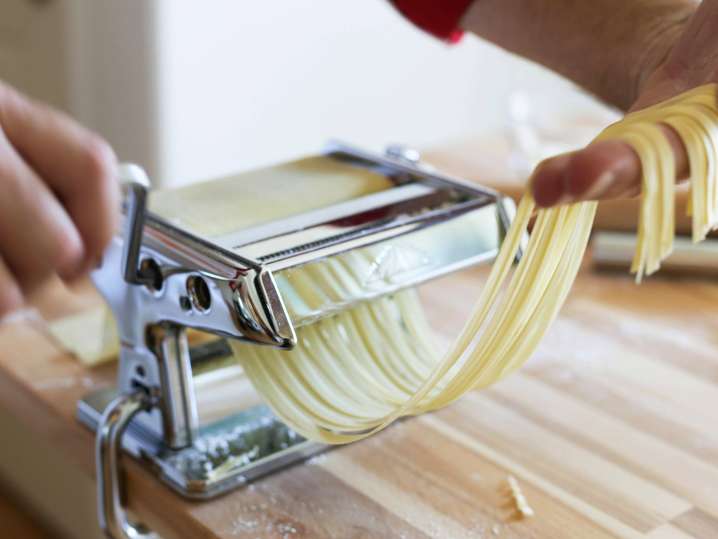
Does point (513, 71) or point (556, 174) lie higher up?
point (556, 174)

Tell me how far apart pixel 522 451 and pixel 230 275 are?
0.29 meters

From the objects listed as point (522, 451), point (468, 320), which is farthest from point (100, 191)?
point (522, 451)

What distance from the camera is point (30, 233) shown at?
1.82 ft

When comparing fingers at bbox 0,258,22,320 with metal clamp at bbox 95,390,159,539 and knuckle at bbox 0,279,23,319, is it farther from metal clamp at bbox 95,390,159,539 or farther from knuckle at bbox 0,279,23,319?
metal clamp at bbox 95,390,159,539

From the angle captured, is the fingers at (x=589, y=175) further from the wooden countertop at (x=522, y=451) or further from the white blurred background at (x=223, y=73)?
the white blurred background at (x=223, y=73)

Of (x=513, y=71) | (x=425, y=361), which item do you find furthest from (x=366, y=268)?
(x=513, y=71)

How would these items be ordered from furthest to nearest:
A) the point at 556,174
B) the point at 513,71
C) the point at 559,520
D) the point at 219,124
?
the point at 513,71 < the point at 219,124 < the point at 559,520 < the point at 556,174

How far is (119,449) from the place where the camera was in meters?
0.79

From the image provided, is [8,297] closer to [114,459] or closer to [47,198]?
[47,198]

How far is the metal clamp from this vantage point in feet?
2.55

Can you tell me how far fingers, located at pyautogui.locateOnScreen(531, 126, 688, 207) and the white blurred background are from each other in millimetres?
1313

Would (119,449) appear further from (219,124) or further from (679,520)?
(219,124)

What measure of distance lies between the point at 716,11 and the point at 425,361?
0.33 meters

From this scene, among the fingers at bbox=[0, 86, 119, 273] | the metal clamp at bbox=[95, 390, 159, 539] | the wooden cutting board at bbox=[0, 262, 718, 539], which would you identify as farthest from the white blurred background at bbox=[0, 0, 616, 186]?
the fingers at bbox=[0, 86, 119, 273]
